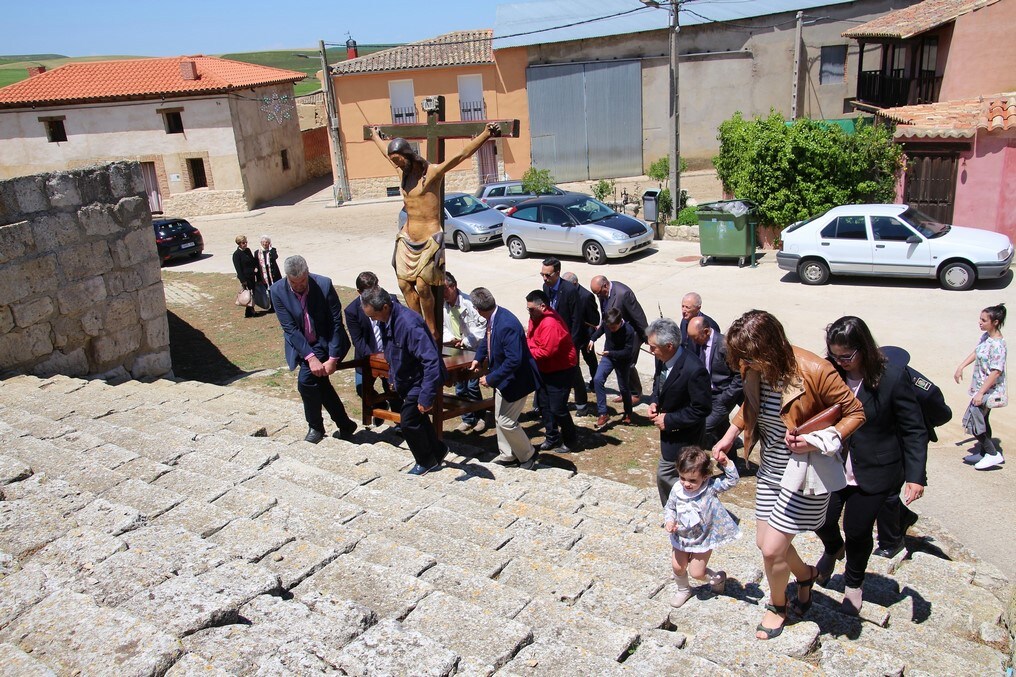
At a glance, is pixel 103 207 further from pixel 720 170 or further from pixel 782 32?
pixel 782 32

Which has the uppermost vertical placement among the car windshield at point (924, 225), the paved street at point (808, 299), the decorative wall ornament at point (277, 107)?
the decorative wall ornament at point (277, 107)

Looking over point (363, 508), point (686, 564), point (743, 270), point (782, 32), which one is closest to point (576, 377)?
point (363, 508)

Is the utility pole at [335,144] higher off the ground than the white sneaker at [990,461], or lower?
higher

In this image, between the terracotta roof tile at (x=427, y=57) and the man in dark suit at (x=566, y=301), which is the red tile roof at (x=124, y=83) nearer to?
the terracotta roof tile at (x=427, y=57)

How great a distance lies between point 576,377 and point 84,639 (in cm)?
566

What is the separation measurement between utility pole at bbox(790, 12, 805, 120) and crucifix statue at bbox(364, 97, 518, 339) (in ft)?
81.4

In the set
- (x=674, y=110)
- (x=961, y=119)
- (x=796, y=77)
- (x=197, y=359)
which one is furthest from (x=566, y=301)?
(x=796, y=77)

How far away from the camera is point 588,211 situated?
18.2 meters

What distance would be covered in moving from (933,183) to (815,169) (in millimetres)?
2279

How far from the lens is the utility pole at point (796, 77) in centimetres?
2817

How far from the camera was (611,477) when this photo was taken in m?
7.28

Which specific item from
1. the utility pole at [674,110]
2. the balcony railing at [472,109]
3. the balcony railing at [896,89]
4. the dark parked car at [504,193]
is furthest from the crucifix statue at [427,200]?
the balcony railing at [472,109]

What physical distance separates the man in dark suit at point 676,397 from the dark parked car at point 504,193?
1748 cm

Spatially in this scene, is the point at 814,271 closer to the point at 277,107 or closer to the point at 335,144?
the point at 335,144
